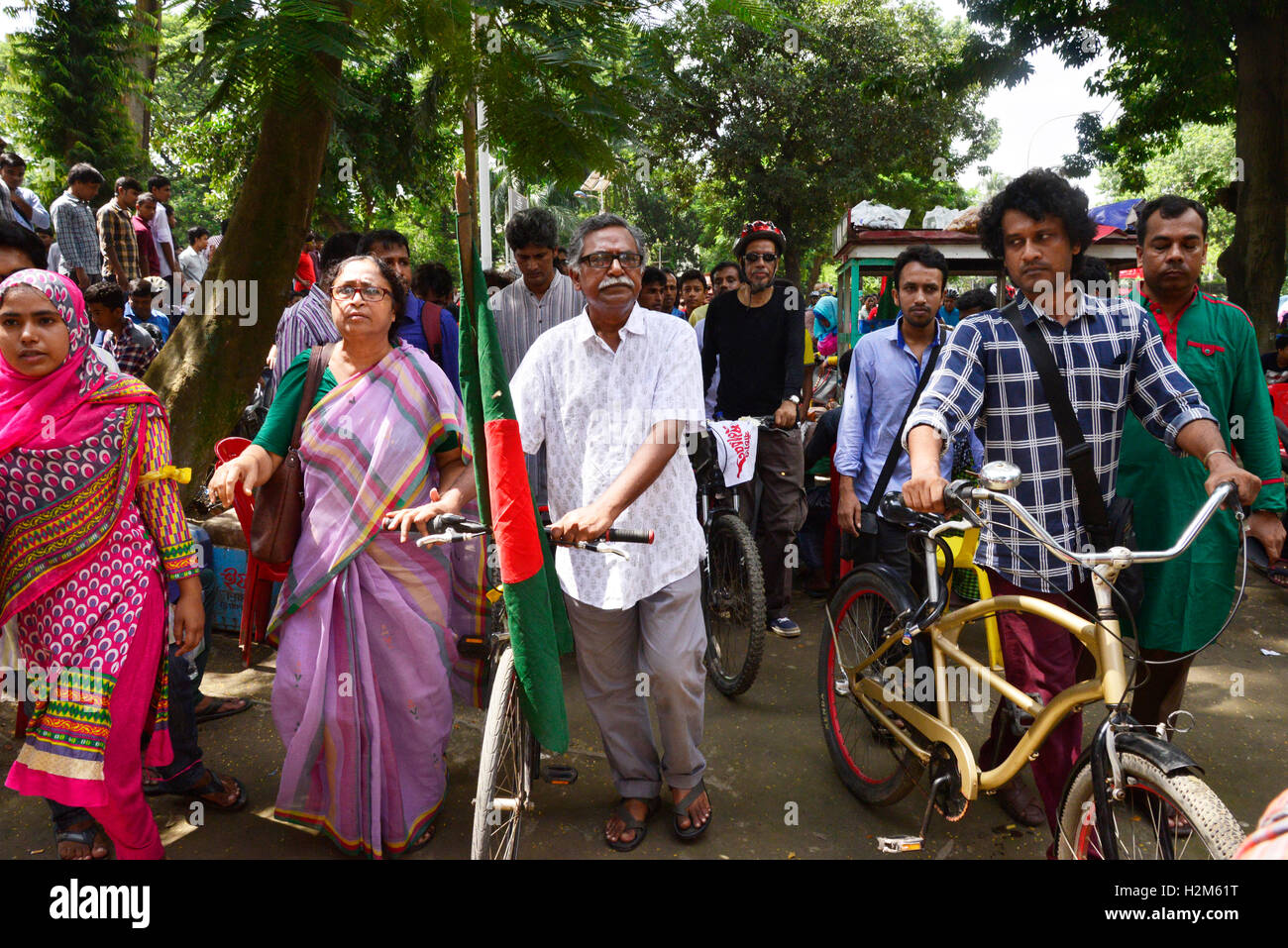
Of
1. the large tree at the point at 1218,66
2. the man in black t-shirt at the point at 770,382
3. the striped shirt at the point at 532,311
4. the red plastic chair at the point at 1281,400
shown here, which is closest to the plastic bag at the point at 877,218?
the large tree at the point at 1218,66

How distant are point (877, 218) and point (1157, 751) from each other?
8610 millimetres

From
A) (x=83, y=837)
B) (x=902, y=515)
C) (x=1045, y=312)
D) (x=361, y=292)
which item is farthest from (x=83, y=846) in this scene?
(x=1045, y=312)

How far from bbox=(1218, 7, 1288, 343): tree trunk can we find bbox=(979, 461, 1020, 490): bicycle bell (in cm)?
805

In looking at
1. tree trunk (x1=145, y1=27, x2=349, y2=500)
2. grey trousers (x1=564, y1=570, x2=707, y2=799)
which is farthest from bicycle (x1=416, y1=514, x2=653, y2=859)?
tree trunk (x1=145, y1=27, x2=349, y2=500)

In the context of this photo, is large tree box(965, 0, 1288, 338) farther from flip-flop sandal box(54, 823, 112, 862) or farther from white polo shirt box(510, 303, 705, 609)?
flip-flop sandal box(54, 823, 112, 862)

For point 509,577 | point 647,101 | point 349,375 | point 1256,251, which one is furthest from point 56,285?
point 1256,251

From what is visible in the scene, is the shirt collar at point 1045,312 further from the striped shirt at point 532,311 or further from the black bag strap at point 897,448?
the striped shirt at point 532,311

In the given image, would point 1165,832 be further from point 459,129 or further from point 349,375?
point 349,375

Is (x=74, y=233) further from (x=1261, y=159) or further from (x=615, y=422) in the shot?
(x=1261, y=159)

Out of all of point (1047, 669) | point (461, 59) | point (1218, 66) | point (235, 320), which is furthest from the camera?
point (1218, 66)

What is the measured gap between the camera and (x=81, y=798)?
89.7 inches

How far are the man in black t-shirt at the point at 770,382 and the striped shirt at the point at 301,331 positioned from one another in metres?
2.11

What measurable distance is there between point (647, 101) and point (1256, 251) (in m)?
8.62

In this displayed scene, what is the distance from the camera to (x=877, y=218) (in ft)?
31.4
